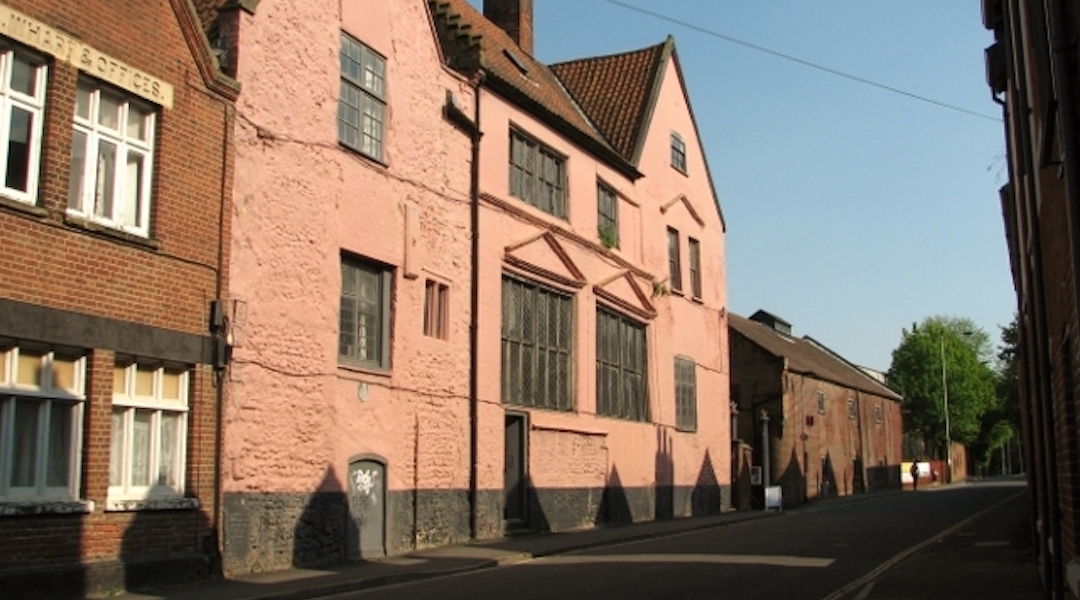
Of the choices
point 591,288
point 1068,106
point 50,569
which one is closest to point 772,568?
point 50,569

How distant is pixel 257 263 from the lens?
16.3 metres

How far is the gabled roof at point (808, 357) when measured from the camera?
1957 inches

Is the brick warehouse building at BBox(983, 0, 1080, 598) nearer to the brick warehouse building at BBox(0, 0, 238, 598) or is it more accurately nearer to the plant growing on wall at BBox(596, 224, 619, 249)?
the brick warehouse building at BBox(0, 0, 238, 598)

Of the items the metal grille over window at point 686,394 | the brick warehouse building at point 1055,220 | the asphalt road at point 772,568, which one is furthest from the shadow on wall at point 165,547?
the metal grille over window at point 686,394

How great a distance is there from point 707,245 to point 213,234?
75.4 ft

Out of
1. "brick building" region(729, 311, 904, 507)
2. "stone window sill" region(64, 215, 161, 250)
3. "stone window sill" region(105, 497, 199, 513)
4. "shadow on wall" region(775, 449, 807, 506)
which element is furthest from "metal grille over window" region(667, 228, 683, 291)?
"stone window sill" region(64, 215, 161, 250)

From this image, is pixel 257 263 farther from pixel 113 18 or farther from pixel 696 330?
pixel 696 330

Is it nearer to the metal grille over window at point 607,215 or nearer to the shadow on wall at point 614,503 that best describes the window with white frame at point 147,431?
the shadow on wall at point 614,503

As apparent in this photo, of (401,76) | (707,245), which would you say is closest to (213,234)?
(401,76)

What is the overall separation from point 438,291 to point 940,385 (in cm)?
7410

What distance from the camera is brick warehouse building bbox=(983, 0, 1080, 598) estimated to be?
6520mm

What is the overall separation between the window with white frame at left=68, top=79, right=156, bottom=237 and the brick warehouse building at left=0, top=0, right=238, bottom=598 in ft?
0.07

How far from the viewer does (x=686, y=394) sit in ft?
110

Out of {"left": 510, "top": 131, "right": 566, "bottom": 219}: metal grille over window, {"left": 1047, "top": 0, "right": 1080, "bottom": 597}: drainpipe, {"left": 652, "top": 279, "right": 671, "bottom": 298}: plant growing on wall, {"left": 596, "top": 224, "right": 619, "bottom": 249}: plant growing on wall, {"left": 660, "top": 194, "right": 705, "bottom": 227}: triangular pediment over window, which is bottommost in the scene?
{"left": 1047, "top": 0, "right": 1080, "bottom": 597}: drainpipe
